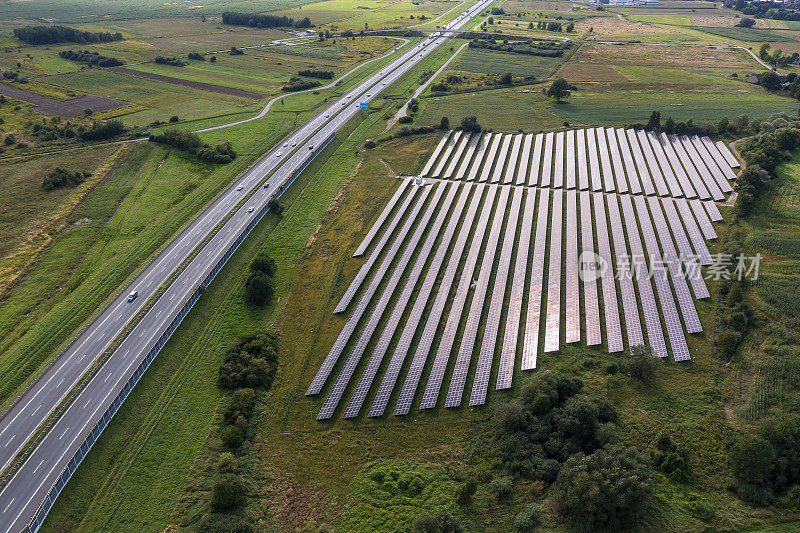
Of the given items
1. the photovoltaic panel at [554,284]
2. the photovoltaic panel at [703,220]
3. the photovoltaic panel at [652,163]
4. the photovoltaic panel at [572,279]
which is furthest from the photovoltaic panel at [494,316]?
the photovoltaic panel at [703,220]

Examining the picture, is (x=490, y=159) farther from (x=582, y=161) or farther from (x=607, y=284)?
(x=607, y=284)

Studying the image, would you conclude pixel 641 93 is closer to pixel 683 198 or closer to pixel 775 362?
pixel 683 198

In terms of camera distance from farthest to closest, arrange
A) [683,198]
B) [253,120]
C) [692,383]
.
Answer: [253,120], [683,198], [692,383]

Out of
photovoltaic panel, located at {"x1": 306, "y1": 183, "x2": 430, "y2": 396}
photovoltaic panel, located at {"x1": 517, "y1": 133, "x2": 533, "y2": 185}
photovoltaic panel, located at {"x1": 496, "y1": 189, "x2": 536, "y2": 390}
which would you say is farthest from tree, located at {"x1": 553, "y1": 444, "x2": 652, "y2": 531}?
photovoltaic panel, located at {"x1": 517, "y1": 133, "x2": 533, "y2": 185}

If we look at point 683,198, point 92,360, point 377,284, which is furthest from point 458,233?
point 92,360

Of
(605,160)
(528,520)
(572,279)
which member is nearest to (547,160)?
(605,160)

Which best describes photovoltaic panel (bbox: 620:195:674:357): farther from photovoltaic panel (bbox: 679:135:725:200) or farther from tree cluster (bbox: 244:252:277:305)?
tree cluster (bbox: 244:252:277:305)

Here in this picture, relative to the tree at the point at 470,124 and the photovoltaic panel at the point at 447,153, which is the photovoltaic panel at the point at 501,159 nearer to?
the tree at the point at 470,124
